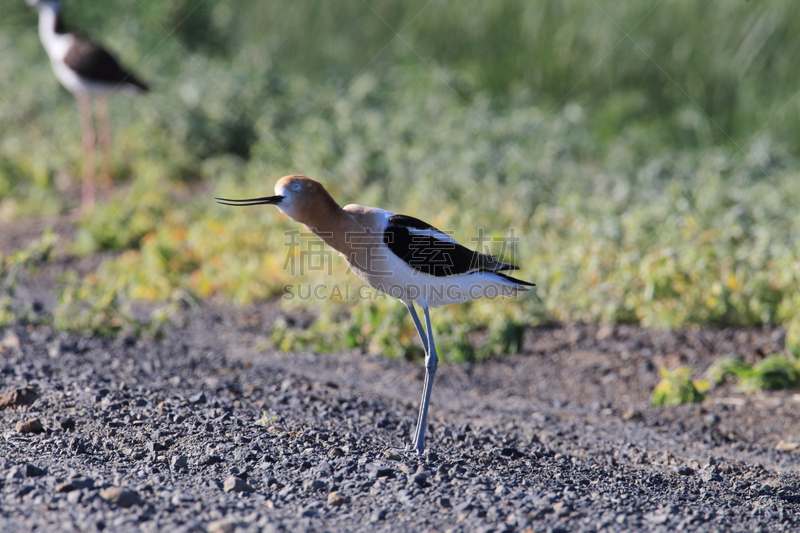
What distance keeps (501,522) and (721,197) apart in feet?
14.7

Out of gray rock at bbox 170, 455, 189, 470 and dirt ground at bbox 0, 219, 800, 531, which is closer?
dirt ground at bbox 0, 219, 800, 531

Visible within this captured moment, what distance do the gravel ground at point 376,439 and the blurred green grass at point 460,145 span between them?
0.33 m

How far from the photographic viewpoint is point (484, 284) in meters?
3.94

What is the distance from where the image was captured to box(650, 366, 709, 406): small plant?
462 cm

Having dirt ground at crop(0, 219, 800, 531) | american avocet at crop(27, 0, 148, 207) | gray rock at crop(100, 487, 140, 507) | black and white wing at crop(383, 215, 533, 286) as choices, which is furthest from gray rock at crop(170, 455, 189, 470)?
american avocet at crop(27, 0, 148, 207)

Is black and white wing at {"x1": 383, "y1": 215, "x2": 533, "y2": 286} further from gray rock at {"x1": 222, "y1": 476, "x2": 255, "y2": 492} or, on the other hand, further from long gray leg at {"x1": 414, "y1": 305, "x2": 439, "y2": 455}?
gray rock at {"x1": 222, "y1": 476, "x2": 255, "y2": 492}

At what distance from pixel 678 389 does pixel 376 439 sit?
74.8 inches

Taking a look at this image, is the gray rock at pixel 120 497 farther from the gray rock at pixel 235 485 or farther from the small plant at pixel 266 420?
the small plant at pixel 266 420

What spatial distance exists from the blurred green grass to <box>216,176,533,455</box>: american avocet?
1.49 m

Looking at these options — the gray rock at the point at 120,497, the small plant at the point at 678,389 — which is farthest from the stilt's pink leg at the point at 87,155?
the gray rock at the point at 120,497

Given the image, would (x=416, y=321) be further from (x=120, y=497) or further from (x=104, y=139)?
(x=104, y=139)

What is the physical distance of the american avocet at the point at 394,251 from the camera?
3.39m

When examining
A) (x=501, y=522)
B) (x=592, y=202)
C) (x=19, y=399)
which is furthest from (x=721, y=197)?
(x=19, y=399)

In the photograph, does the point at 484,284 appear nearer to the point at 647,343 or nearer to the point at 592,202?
the point at 647,343
